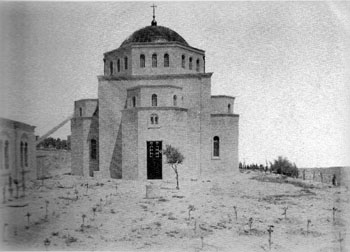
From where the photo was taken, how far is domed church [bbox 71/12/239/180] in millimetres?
5871

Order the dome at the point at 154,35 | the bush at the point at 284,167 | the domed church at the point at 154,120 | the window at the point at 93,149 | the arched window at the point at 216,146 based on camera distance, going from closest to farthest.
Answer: the bush at the point at 284,167, the dome at the point at 154,35, the domed church at the point at 154,120, the window at the point at 93,149, the arched window at the point at 216,146

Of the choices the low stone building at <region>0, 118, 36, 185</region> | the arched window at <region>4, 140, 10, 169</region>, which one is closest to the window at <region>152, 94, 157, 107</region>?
the low stone building at <region>0, 118, 36, 185</region>

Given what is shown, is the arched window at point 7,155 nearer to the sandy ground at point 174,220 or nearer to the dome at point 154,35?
the sandy ground at point 174,220

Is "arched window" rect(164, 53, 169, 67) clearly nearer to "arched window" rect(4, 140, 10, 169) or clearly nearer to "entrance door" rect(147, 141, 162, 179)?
"entrance door" rect(147, 141, 162, 179)

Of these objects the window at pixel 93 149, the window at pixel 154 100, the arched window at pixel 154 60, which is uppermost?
the arched window at pixel 154 60

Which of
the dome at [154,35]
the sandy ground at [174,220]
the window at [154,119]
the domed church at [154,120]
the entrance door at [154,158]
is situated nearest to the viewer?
the sandy ground at [174,220]

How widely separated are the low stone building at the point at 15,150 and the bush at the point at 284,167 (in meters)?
3.28

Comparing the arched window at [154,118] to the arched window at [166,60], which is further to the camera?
the arched window at [166,60]

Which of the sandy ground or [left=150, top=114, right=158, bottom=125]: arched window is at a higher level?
[left=150, top=114, right=158, bottom=125]: arched window

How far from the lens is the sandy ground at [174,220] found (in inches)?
163

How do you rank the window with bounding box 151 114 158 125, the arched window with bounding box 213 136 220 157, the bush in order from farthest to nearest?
the window with bounding box 151 114 158 125 → the arched window with bounding box 213 136 220 157 → the bush

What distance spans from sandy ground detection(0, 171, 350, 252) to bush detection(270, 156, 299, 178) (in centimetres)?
28

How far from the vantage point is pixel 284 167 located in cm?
484

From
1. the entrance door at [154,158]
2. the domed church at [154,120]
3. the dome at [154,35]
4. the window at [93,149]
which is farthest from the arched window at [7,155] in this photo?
the entrance door at [154,158]
